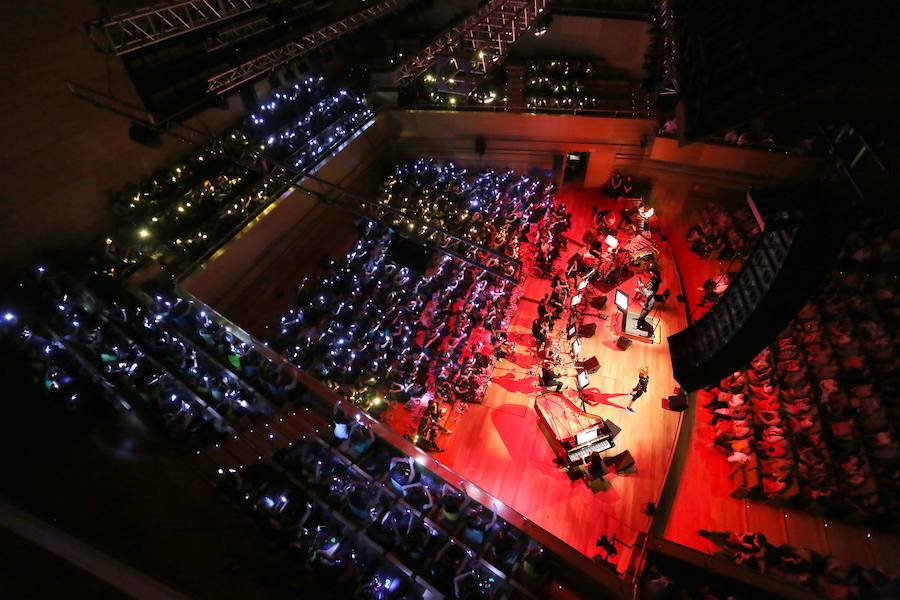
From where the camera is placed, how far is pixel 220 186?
28.7ft

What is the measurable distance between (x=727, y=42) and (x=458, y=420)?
252 inches

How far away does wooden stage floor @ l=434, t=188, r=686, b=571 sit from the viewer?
22.2 feet

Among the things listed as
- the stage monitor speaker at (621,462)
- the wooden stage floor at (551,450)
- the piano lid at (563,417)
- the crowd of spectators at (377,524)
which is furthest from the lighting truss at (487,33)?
the stage monitor speaker at (621,462)

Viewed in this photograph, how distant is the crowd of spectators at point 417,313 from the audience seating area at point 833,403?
4.21 meters

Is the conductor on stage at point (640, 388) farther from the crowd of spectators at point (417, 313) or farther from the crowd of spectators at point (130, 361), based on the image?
the crowd of spectators at point (130, 361)

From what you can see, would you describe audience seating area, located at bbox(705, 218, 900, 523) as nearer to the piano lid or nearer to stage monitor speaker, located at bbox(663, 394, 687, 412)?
stage monitor speaker, located at bbox(663, 394, 687, 412)

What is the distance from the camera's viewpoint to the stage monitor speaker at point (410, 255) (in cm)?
952

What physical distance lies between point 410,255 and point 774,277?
6.62m

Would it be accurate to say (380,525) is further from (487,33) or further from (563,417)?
(487,33)

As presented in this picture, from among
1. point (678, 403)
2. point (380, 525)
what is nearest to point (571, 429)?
point (678, 403)

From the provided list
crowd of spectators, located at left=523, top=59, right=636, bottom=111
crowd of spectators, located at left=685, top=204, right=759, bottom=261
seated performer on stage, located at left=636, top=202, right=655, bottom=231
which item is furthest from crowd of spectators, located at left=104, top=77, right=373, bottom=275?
crowd of spectators, located at left=685, top=204, right=759, bottom=261

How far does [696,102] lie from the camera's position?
4.80 m

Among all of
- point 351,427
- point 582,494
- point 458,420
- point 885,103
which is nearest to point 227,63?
point 351,427

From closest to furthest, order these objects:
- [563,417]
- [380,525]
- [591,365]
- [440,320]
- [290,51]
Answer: [380,525]
[563,417]
[591,365]
[290,51]
[440,320]
